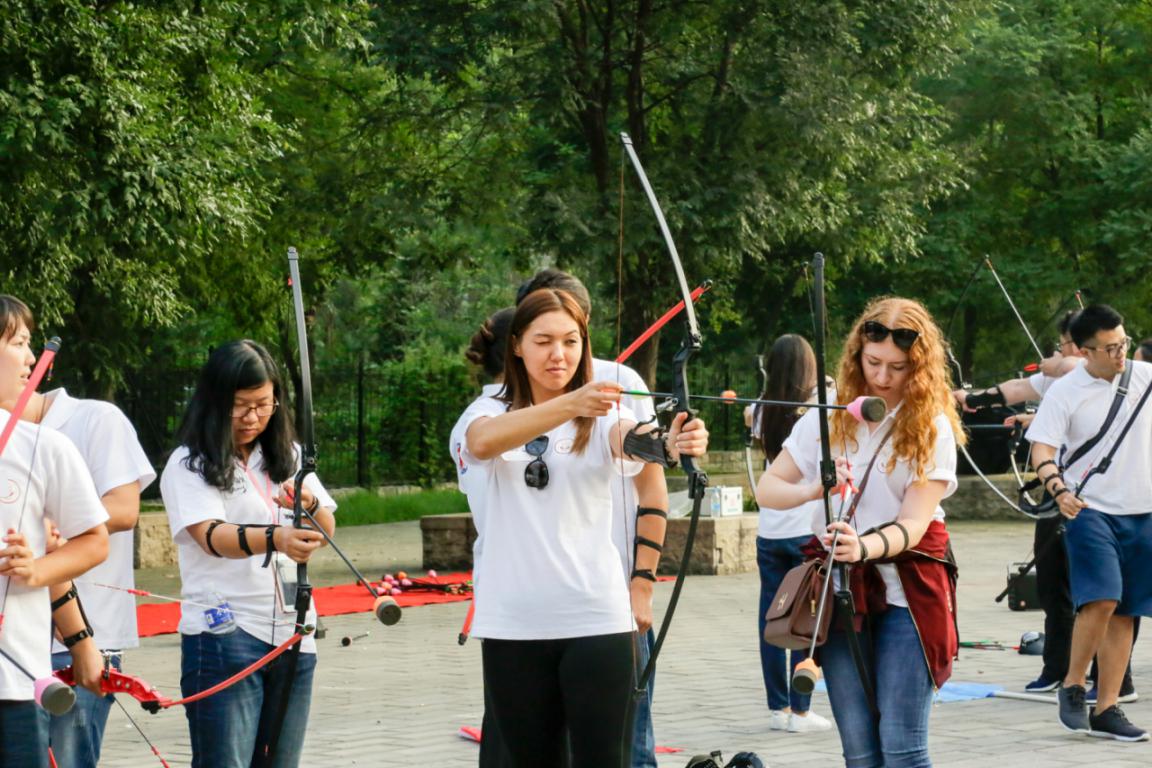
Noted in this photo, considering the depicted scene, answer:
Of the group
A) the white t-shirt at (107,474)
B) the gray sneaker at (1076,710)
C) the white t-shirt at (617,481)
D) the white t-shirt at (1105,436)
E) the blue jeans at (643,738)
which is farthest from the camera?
the white t-shirt at (1105,436)

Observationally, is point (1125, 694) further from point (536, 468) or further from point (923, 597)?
point (536, 468)

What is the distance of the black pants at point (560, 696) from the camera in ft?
13.7

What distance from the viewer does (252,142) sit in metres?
16.9

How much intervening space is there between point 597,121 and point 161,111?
7.87 meters

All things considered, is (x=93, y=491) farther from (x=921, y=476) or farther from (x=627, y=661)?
(x=921, y=476)

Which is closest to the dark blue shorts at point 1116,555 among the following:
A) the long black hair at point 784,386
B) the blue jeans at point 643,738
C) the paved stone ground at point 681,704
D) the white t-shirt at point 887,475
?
the paved stone ground at point 681,704

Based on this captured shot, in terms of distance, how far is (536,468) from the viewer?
167 inches

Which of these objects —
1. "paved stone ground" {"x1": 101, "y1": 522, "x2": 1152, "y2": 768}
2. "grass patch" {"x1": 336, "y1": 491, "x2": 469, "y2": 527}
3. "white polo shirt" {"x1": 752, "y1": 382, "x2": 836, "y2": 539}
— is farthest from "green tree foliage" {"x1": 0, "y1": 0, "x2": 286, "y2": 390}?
"grass patch" {"x1": 336, "y1": 491, "x2": 469, "y2": 527}

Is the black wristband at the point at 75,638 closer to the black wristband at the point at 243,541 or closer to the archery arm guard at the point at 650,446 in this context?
the black wristband at the point at 243,541

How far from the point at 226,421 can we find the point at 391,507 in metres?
18.7

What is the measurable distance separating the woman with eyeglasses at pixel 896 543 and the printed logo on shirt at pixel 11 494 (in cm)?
213

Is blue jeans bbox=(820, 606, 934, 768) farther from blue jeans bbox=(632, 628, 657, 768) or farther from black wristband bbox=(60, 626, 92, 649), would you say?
black wristband bbox=(60, 626, 92, 649)

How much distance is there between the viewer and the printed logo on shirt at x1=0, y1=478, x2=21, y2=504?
3.79 meters

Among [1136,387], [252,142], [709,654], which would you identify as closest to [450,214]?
[252,142]
